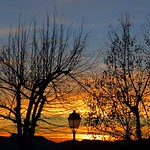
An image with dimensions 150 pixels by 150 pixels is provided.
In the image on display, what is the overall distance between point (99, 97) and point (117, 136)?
270cm

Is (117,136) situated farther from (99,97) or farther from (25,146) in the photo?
(25,146)

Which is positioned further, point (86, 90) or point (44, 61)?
point (86, 90)

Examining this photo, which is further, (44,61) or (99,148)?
(99,148)

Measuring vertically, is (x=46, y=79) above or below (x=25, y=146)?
above

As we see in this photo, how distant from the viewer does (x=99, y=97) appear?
29.6m

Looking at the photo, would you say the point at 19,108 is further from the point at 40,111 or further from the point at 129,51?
the point at 129,51

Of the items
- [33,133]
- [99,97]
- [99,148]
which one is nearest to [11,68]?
[33,133]

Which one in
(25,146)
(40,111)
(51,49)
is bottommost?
(25,146)

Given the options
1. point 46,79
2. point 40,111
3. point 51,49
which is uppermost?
point 51,49

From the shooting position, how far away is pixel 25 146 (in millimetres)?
25375

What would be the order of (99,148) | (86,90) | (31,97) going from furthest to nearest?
(99,148)
(86,90)
(31,97)

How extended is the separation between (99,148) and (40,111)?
25452 mm

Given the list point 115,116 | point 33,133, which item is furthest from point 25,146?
point 115,116

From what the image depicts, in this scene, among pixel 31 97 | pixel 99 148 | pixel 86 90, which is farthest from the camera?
pixel 99 148
